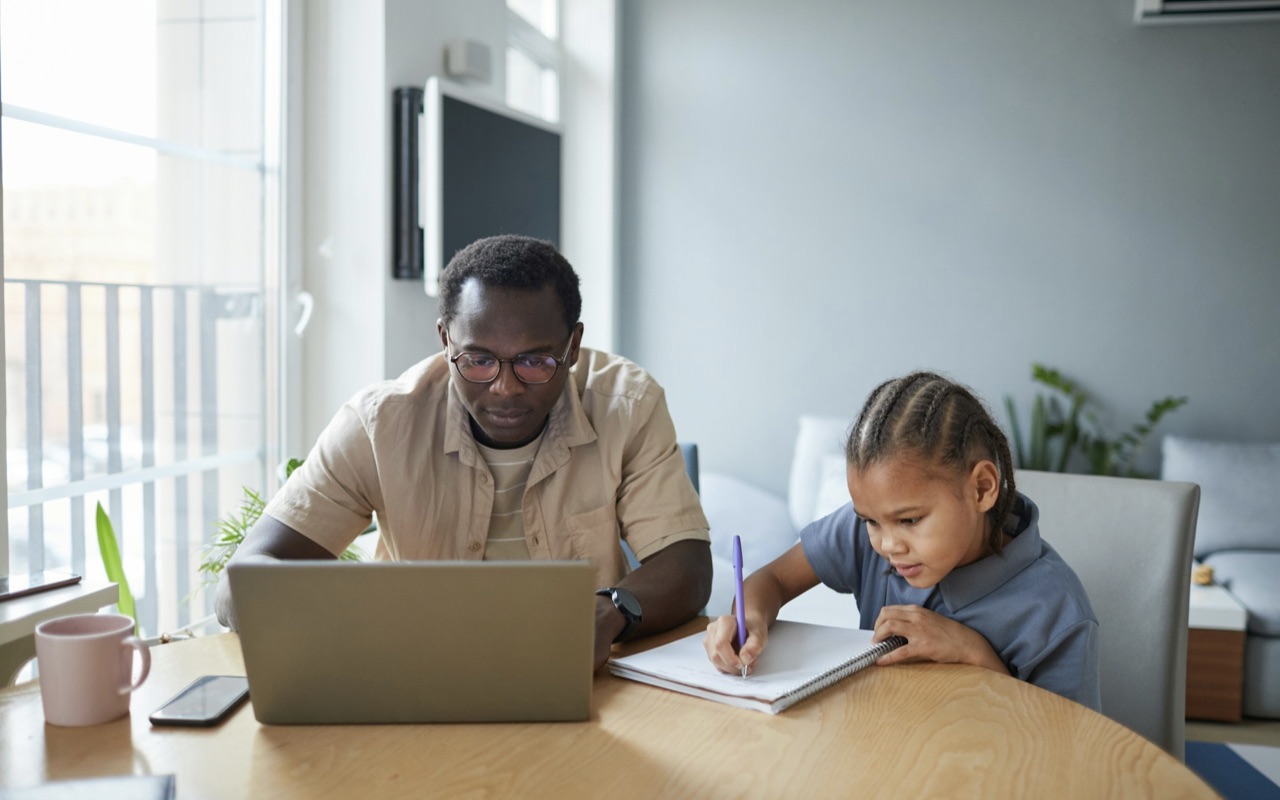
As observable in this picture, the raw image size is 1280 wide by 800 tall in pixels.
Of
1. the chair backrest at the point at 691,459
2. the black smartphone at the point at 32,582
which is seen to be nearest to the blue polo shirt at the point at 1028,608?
the chair backrest at the point at 691,459

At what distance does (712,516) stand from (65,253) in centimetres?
206

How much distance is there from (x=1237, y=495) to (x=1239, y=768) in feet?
3.67

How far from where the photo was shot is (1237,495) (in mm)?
3158

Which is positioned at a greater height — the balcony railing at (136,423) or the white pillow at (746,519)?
the balcony railing at (136,423)

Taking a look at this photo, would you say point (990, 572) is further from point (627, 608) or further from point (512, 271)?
point (512, 271)

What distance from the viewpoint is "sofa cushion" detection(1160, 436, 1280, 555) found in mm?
3133

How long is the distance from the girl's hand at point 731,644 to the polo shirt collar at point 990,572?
241 millimetres

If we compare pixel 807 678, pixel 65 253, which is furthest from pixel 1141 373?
pixel 65 253

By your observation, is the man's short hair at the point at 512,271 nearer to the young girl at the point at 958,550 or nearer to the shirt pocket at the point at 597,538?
the shirt pocket at the point at 597,538

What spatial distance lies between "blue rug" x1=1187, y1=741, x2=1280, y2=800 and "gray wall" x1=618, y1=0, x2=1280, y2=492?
128 centimetres

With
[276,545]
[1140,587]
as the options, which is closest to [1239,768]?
[1140,587]

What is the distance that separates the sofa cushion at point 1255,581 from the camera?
2734mm

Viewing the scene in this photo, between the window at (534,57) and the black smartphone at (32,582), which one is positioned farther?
the window at (534,57)

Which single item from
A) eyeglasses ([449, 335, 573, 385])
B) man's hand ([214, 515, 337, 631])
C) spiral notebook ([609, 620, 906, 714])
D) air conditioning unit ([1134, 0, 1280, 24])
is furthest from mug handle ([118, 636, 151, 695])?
air conditioning unit ([1134, 0, 1280, 24])
